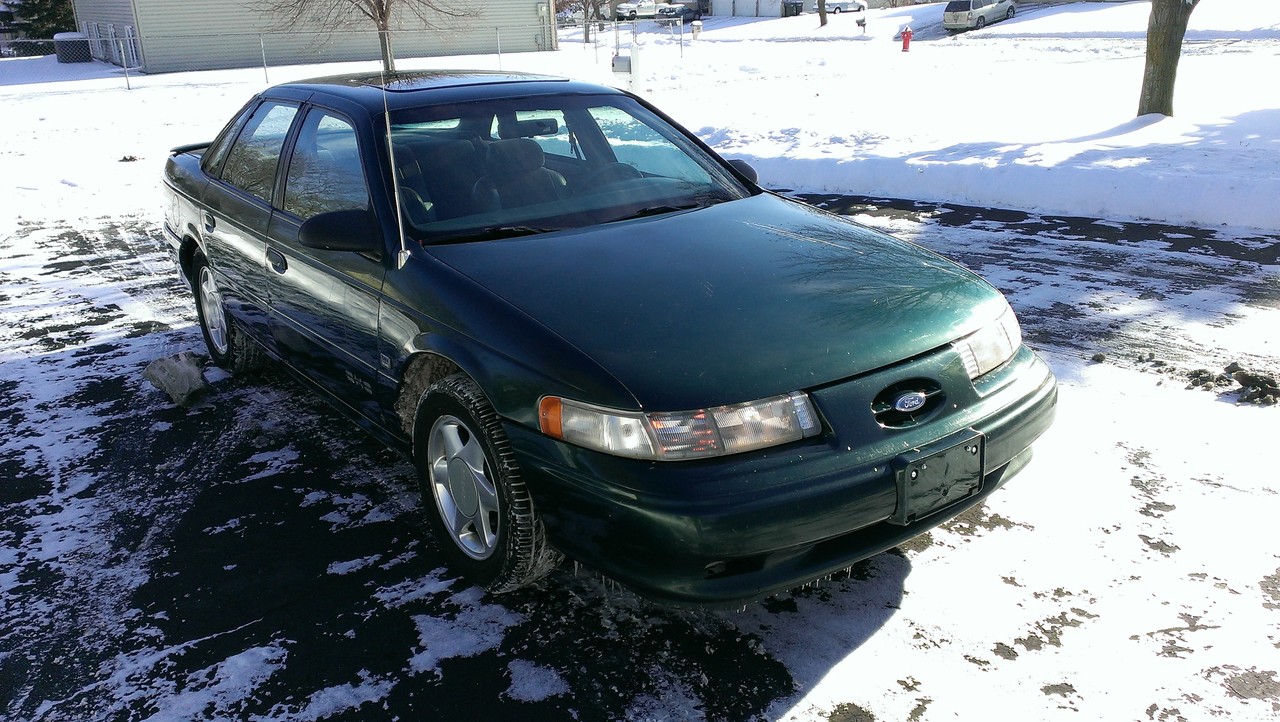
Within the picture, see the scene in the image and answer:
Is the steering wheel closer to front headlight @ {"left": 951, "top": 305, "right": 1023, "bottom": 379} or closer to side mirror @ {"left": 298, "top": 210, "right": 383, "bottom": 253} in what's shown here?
side mirror @ {"left": 298, "top": 210, "right": 383, "bottom": 253}

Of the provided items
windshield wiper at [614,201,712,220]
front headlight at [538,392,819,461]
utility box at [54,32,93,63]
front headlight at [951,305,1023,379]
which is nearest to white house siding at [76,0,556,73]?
utility box at [54,32,93,63]

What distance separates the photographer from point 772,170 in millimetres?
10734

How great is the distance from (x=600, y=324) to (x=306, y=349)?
182cm

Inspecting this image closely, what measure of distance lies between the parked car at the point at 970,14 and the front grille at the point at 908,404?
41604 millimetres

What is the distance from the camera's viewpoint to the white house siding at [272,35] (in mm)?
29906

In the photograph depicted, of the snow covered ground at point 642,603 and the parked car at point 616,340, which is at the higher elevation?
the parked car at point 616,340

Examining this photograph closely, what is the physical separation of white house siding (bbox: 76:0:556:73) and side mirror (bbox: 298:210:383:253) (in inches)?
1049

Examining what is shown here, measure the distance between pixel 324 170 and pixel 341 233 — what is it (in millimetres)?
701

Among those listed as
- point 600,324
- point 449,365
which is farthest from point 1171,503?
point 449,365

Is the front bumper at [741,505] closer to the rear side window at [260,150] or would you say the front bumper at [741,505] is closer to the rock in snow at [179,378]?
the rear side window at [260,150]

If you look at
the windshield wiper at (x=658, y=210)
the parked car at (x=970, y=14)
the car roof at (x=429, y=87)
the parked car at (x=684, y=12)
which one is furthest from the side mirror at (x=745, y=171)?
the parked car at (x=684, y=12)

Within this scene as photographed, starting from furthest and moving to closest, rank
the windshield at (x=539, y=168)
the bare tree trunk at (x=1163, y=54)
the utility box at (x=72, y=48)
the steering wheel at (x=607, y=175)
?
the utility box at (x=72, y=48) → the bare tree trunk at (x=1163, y=54) → the steering wheel at (x=607, y=175) → the windshield at (x=539, y=168)

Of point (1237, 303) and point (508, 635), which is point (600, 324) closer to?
point (508, 635)

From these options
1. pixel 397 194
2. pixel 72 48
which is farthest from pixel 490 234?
pixel 72 48
